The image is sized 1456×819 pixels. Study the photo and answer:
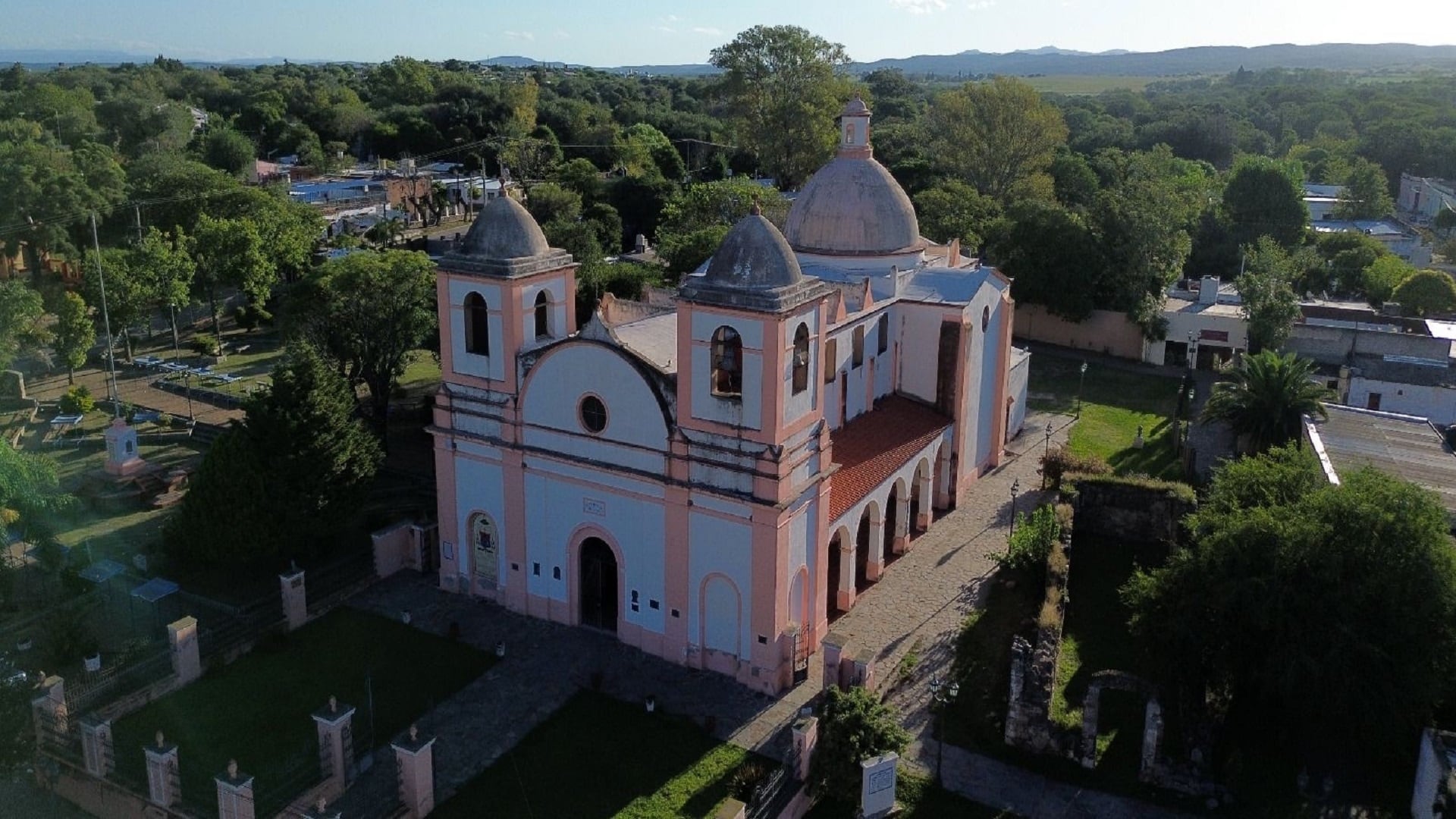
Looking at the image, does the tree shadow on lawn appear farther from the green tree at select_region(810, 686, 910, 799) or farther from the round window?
the round window

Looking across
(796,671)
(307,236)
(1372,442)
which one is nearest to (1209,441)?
(1372,442)

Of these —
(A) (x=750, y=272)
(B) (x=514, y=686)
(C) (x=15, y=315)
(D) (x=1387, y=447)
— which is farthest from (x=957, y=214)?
(C) (x=15, y=315)

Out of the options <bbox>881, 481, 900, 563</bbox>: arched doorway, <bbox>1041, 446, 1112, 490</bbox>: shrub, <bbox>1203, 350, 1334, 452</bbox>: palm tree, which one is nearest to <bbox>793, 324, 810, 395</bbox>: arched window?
<bbox>881, 481, 900, 563</bbox>: arched doorway

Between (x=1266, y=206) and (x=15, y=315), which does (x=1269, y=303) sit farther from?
(x=15, y=315)

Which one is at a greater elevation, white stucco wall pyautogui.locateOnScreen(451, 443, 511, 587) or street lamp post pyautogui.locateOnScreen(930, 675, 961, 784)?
white stucco wall pyautogui.locateOnScreen(451, 443, 511, 587)

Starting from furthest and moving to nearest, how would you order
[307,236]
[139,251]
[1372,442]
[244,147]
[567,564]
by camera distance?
[244,147], [307,236], [139,251], [1372,442], [567,564]

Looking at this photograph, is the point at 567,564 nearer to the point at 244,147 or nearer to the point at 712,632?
the point at 712,632

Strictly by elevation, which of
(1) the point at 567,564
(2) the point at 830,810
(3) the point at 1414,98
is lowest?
(2) the point at 830,810
